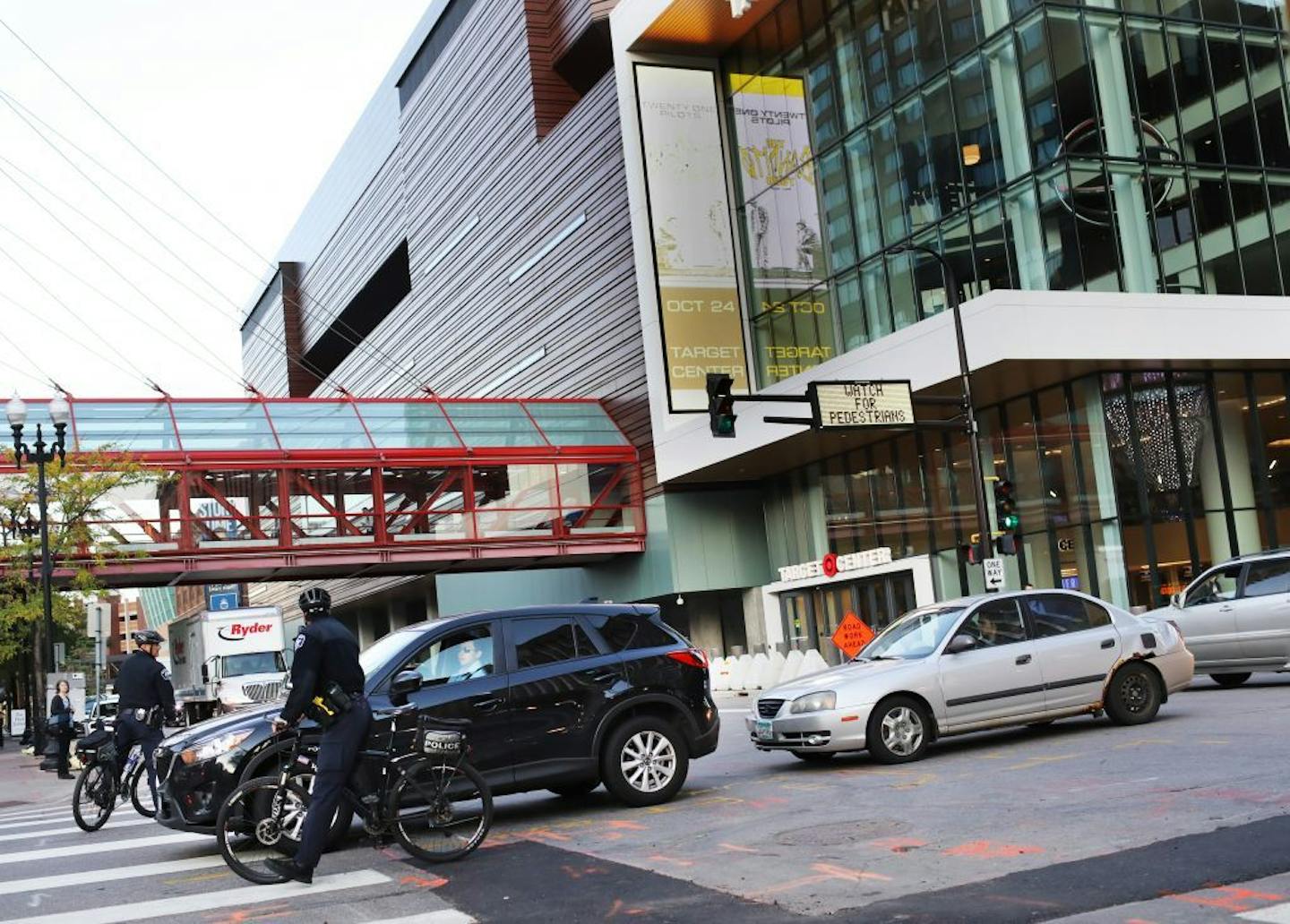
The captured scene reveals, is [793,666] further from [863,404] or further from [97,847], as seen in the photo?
[97,847]

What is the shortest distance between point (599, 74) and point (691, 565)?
18.1m

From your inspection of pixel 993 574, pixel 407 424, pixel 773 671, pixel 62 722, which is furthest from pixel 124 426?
pixel 993 574

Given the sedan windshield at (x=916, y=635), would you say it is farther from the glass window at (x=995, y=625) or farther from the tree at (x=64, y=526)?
the tree at (x=64, y=526)

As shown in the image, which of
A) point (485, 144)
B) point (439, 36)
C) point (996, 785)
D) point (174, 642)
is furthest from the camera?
point (439, 36)

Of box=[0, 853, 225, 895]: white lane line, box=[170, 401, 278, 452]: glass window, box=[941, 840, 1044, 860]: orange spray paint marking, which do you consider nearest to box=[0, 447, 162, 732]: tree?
box=[170, 401, 278, 452]: glass window

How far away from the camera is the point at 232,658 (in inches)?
1585

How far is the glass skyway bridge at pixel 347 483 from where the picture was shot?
114 ft

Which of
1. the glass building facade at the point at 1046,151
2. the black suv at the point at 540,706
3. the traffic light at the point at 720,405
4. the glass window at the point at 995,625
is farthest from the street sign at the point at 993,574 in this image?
the black suv at the point at 540,706

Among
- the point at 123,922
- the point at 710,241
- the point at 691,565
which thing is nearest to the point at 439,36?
the point at 710,241

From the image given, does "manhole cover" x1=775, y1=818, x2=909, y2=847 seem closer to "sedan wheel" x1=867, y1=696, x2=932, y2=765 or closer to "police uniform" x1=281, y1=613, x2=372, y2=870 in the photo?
"police uniform" x1=281, y1=613, x2=372, y2=870

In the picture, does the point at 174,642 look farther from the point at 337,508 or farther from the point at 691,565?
the point at 691,565

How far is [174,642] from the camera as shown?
151ft

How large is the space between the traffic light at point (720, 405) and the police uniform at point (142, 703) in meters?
10.2

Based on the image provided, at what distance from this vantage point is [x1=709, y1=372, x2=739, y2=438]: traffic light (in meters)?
21.4
